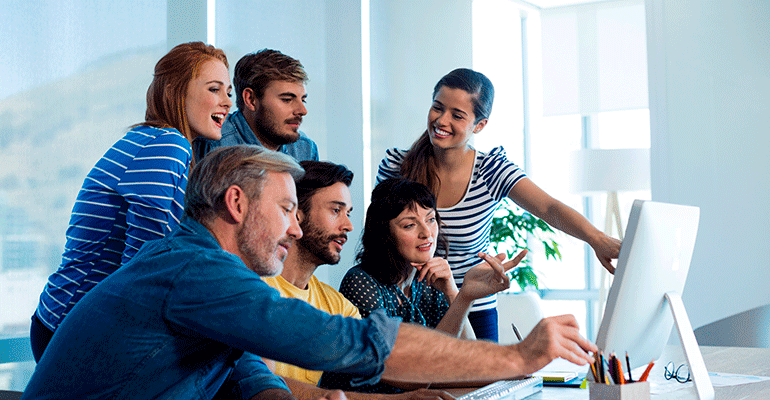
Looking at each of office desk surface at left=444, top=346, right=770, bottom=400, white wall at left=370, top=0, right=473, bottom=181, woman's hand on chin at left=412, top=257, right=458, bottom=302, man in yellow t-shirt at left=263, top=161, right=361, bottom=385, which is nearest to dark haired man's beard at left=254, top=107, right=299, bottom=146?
man in yellow t-shirt at left=263, top=161, right=361, bottom=385

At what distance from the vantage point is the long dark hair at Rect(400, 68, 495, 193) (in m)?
2.38

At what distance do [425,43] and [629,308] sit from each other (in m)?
3.99

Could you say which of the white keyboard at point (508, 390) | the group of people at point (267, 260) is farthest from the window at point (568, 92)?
the white keyboard at point (508, 390)

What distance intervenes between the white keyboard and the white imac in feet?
0.78

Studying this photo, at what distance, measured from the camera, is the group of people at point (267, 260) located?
0.98m

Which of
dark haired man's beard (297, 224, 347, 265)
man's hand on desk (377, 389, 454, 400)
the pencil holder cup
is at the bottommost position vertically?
man's hand on desk (377, 389, 454, 400)

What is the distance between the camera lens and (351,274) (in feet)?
6.70

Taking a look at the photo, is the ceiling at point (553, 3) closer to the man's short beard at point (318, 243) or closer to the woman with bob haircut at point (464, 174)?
the woman with bob haircut at point (464, 174)

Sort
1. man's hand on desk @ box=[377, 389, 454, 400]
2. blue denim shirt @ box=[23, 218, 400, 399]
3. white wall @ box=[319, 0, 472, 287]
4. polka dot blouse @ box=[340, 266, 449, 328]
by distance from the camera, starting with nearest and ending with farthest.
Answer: blue denim shirt @ box=[23, 218, 400, 399], man's hand on desk @ box=[377, 389, 454, 400], polka dot blouse @ box=[340, 266, 449, 328], white wall @ box=[319, 0, 472, 287]

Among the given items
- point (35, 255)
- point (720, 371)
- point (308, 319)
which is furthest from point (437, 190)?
point (35, 255)

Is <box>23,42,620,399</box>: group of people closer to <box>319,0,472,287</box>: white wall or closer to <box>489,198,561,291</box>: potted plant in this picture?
<box>319,0,472,287</box>: white wall

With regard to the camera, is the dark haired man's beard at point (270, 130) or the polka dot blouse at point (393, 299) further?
the dark haired man's beard at point (270, 130)

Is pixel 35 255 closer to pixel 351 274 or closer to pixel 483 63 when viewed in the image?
pixel 351 274

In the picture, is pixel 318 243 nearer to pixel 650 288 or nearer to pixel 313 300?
pixel 313 300
